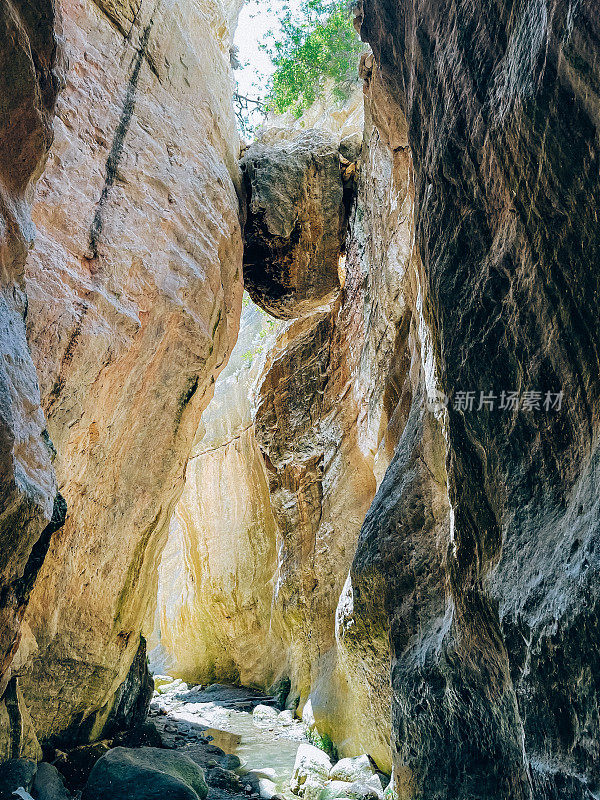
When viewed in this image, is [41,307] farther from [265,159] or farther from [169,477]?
[265,159]

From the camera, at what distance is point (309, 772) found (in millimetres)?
6867

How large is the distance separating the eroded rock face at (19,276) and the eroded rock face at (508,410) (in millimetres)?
2748

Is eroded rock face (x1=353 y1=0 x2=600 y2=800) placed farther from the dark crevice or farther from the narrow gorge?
the dark crevice

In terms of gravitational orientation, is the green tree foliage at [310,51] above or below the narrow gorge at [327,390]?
above

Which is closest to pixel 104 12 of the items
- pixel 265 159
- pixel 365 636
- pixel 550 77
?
pixel 265 159

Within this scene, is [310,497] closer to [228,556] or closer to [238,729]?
[238,729]

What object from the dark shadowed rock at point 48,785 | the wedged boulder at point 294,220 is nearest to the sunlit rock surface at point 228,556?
the wedged boulder at point 294,220

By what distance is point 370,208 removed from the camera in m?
9.46

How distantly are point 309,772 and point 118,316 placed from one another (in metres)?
5.74

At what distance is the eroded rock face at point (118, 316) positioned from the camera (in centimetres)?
569

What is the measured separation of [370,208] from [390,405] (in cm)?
338

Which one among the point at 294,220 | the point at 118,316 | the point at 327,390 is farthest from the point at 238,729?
the point at 294,220

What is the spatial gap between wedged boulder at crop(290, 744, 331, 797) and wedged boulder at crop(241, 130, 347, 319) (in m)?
7.57

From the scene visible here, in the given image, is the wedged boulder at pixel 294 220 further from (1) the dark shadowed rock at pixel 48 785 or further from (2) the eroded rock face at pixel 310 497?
(1) the dark shadowed rock at pixel 48 785
